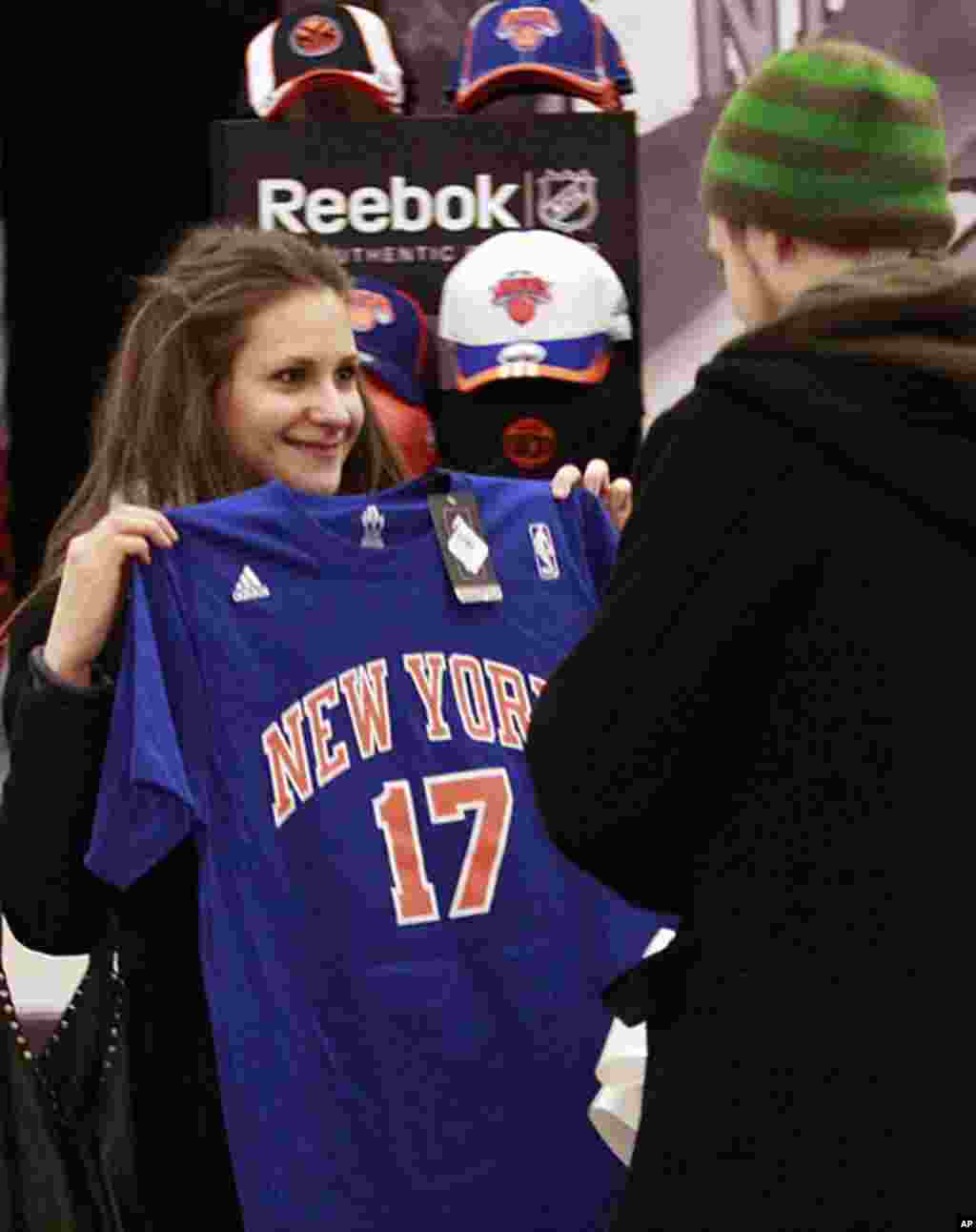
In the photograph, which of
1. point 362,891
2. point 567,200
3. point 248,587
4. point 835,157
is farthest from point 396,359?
point 835,157

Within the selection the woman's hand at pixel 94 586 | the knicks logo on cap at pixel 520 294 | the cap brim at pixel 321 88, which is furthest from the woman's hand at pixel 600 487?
the cap brim at pixel 321 88

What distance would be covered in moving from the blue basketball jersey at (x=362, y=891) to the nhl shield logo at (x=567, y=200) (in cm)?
130

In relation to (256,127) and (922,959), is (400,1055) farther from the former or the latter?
(256,127)

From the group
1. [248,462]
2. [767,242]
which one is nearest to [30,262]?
[248,462]

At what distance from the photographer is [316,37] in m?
3.47

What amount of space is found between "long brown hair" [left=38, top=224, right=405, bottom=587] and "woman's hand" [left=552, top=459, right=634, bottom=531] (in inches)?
12.1

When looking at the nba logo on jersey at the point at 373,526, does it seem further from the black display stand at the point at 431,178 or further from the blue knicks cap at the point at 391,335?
the black display stand at the point at 431,178

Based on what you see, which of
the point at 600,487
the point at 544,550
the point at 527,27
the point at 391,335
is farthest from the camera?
the point at 527,27

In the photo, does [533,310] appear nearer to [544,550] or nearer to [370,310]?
[370,310]

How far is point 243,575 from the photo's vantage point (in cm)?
212

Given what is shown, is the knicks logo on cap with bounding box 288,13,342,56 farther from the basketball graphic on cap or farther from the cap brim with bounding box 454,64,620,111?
the basketball graphic on cap

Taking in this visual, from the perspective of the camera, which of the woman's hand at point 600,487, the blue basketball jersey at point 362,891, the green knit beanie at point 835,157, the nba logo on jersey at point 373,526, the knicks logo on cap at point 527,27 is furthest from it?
the knicks logo on cap at point 527,27

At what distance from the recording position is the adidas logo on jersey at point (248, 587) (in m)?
2.12

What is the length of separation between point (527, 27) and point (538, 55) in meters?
0.06
